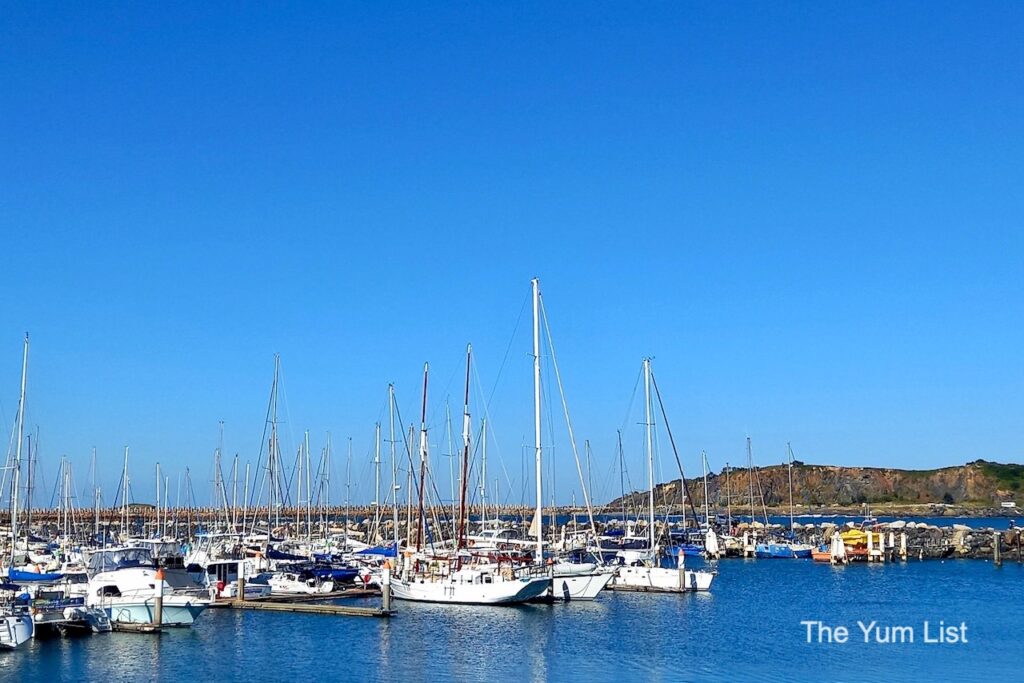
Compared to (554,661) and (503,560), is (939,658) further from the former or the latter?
(503,560)

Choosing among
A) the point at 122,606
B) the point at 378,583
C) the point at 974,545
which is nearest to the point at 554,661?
the point at 122,606

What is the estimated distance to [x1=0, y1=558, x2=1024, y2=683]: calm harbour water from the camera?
3600cm

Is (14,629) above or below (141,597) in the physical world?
below

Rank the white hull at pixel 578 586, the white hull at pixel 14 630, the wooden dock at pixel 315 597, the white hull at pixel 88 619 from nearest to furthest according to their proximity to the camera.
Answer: the white hull at pixel 14 630, the white hull at pixel 88 619, the wooden dock at pixel 315 597, the white hull at pixel 578 586

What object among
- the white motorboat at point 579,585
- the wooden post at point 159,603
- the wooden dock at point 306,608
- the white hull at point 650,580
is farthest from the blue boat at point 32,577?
the white hull at point 650,580

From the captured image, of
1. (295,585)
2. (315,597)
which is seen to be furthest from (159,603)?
(295,585)

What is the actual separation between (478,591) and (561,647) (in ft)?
33.8

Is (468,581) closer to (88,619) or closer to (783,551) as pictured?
(88,619)

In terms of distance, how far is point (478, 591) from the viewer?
1991 inches

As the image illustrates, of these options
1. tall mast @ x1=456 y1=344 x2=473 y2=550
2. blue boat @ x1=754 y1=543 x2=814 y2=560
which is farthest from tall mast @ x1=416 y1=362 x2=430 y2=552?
blue boat @ x1=754 y1=543 x2=814 y2=560

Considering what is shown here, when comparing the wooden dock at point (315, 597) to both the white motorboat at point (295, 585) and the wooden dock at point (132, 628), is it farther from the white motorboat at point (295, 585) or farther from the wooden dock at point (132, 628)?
the wooden dock at point (132, 628)

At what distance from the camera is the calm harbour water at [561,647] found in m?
36.0

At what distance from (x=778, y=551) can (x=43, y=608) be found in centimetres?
6748

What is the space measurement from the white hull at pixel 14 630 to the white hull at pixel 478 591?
18.5 m
